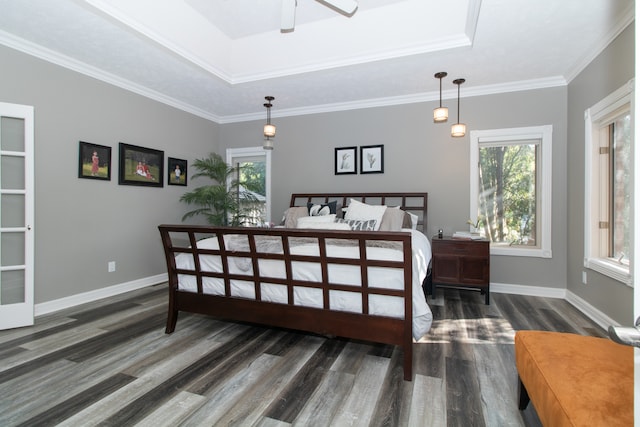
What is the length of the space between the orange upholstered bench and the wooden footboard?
71cm

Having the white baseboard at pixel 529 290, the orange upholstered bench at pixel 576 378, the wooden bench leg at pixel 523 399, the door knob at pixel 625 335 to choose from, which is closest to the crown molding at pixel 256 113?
the white baseboard at pixel 529 290

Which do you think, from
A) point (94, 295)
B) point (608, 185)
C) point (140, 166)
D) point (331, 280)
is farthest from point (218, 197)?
point (608, 185)

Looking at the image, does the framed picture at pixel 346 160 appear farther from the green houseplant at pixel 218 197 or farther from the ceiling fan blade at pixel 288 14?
the ceiling fan blade at pixel 288 14

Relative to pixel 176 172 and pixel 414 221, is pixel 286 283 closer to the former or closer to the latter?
pixel 414 221

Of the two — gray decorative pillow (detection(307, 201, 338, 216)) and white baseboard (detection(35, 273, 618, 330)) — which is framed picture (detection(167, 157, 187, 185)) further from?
gray decorative pillow (detection(307, 201, 338, 216))

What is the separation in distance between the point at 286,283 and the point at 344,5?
200cm

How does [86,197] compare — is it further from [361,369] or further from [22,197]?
[361,369]

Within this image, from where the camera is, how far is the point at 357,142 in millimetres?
4840

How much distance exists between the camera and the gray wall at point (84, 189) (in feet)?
10.8

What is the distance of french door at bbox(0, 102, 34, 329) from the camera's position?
9.67ft

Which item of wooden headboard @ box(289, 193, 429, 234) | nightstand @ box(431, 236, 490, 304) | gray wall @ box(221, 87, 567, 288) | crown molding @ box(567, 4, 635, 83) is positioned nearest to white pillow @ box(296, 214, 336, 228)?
wooden headboard @ box(289, 193, 429, 234)

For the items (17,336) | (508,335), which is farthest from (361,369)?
(17,336)

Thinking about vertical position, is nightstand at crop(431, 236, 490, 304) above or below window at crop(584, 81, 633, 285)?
below

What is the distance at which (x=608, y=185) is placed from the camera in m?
3.17
